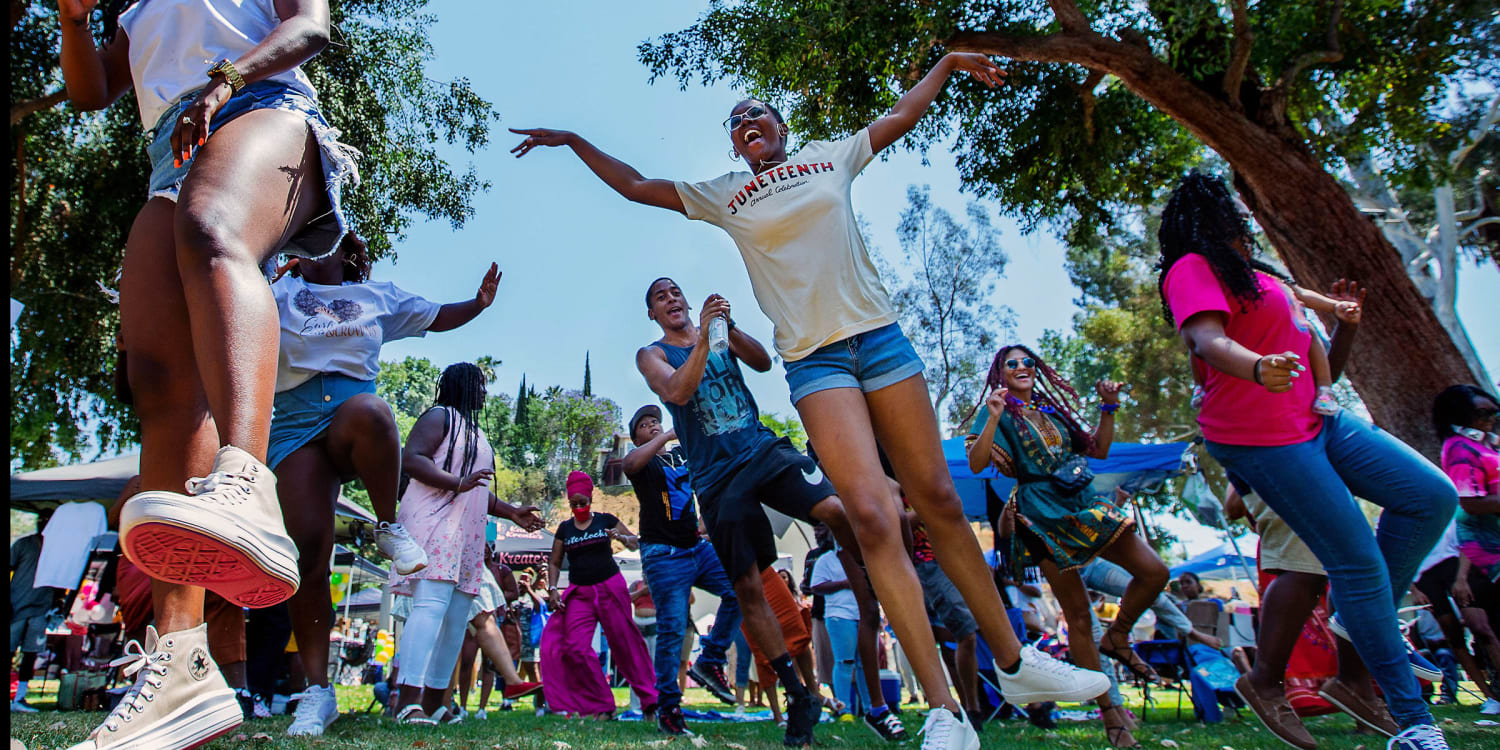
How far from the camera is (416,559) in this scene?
130 inches

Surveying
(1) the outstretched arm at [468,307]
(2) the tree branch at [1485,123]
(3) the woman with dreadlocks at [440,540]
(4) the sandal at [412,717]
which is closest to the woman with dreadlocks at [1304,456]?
(1) the outstretched arm at [468,307]

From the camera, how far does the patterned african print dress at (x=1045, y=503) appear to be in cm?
459

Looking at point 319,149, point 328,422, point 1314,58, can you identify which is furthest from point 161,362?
point 1314,58

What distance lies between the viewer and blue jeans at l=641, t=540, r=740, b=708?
5.84 meters

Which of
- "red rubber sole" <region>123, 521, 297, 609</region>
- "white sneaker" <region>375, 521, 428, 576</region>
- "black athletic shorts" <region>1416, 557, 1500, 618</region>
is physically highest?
"white sneaker" <region>375, 521, 428, 576</region>

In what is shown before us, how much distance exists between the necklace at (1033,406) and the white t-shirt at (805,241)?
2110mm

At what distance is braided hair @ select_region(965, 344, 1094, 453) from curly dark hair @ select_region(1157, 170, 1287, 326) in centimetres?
134

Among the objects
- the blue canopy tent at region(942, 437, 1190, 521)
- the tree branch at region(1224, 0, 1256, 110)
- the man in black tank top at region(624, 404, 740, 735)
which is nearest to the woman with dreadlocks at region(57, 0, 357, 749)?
the man in black tank top at region(624, 404, 740, 735)

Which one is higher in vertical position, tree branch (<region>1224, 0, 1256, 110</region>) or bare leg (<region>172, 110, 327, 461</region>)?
tree branch (<region>1224, 0, 1256, 110</region>)

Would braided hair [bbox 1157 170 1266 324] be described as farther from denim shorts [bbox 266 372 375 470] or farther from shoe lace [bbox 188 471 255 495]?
denim shorts [bbox 266 372 375 470]

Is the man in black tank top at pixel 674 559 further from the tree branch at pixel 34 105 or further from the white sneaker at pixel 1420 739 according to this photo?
the tree branch at pixel 34 105

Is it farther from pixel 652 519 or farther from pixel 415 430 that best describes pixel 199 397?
pixel 652 519

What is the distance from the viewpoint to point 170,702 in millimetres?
1866

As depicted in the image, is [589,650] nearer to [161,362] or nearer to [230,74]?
[161,362]
